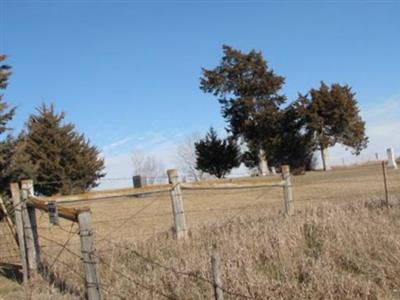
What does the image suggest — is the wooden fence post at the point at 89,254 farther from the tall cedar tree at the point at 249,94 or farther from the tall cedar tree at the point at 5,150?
the tall cedar tree at the point at 249,94

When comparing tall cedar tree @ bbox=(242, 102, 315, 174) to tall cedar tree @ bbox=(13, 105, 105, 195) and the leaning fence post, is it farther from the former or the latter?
the leaning fence post

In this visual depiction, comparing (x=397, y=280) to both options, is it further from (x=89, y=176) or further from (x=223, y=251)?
(x=89, y=176)

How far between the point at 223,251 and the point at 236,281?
152cm

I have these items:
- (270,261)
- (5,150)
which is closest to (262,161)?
(5,150)

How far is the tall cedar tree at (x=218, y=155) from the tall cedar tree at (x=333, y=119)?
9.02 m

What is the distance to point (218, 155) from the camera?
207ft

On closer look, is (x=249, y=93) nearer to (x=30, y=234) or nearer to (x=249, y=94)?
(x=249, y=94)

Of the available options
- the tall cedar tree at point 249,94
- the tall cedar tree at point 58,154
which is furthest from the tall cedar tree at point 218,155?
the tall cedar tree at point 58,154

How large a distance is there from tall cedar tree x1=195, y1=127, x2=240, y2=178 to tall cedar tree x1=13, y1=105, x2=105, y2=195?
68.3 ft

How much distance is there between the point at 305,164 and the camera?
6206cm

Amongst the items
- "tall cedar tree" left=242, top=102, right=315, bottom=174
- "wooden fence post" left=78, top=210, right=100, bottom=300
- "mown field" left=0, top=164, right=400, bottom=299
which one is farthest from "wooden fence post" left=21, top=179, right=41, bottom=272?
"tall cedar tree" left=242, top=102, right=315, bottom=174

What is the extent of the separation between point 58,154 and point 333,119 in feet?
91.8

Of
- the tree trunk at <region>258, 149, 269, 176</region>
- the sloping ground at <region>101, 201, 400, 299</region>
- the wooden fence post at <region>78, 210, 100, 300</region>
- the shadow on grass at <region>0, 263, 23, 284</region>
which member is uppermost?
the tree trunk at <region>258, 149, 269, 176</region>

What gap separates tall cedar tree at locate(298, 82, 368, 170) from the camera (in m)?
57.5
